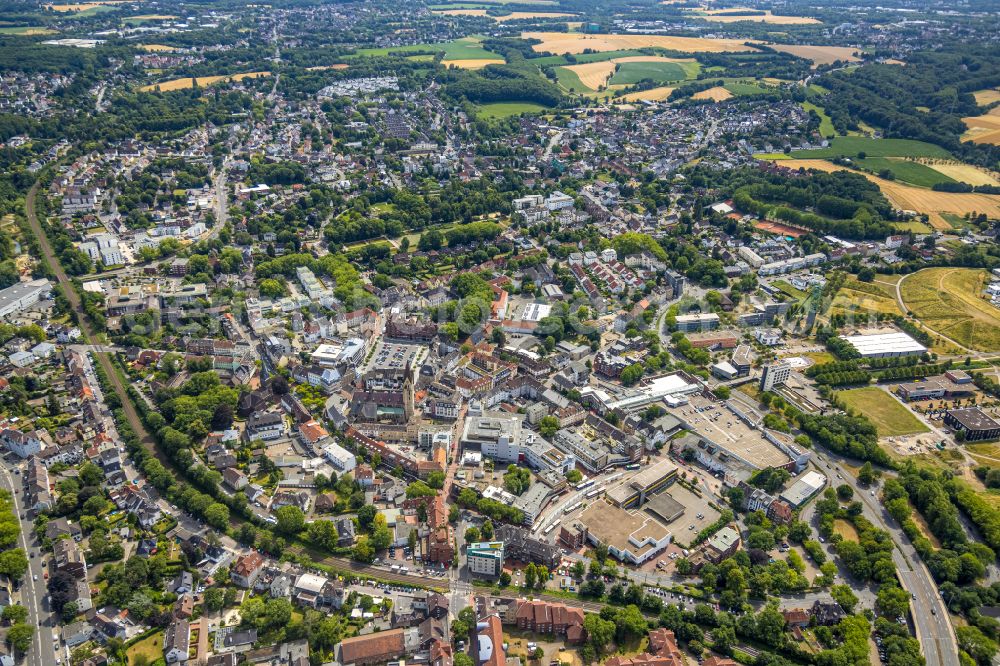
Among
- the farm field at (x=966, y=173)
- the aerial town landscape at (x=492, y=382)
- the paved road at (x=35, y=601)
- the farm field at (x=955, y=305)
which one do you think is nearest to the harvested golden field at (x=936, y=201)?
the aerial town landscape at (x=492, y=382)

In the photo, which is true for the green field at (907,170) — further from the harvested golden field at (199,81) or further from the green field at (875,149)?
the harvested golden field at (199,81)

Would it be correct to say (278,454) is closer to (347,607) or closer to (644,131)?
(347,607)

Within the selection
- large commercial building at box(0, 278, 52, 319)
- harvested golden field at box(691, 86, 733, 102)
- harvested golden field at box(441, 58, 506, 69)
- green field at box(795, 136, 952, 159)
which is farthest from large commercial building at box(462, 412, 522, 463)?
harvested golden field at box(441, 58, 506, 69)

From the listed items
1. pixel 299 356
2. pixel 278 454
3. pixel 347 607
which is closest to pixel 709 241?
pixel 299 356

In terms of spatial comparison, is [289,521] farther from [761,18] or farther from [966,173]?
[761,18]

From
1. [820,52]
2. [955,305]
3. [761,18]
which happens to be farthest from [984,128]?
[761,18]
